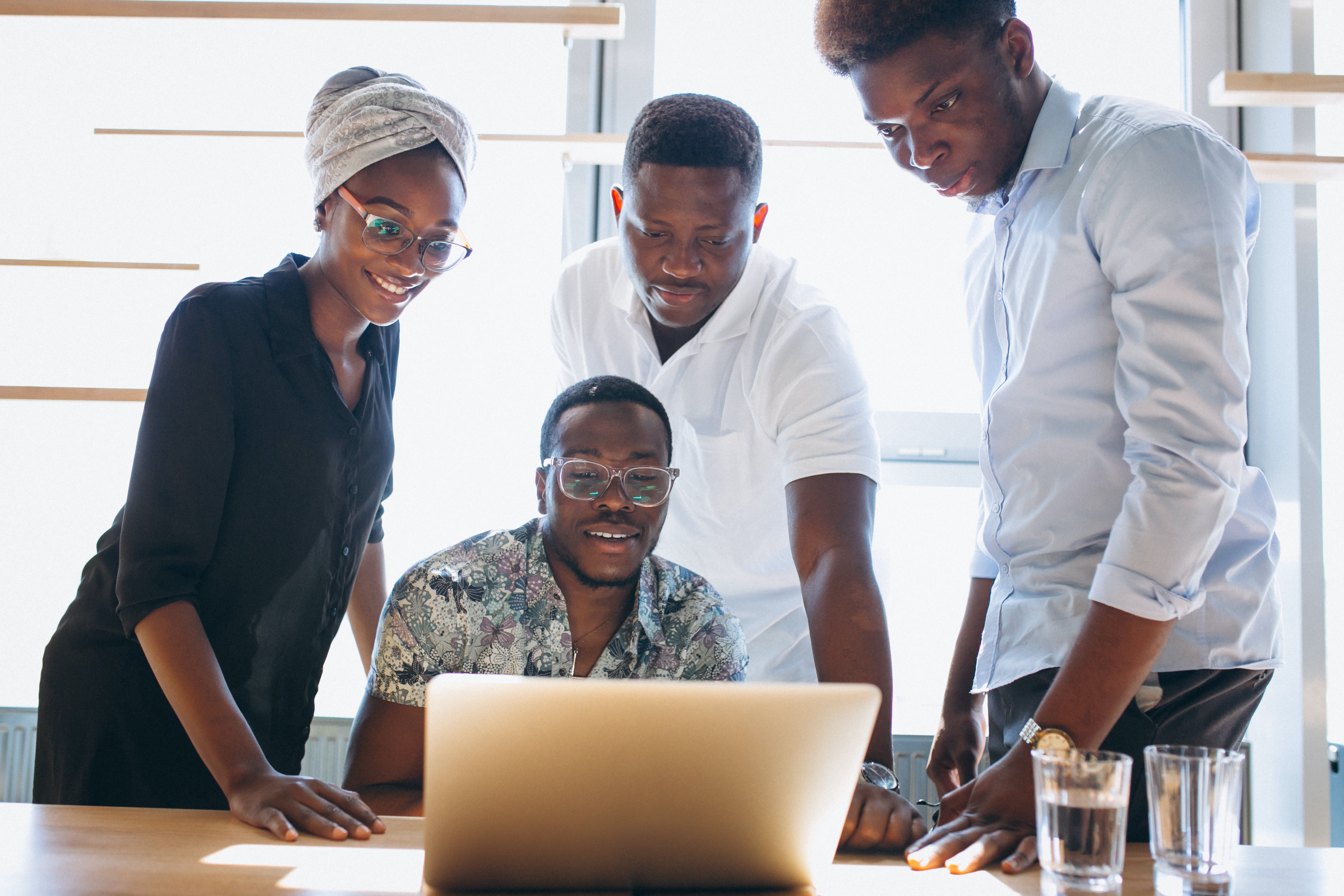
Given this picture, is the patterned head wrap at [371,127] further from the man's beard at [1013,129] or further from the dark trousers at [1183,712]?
the dark trousers at [1183,712]

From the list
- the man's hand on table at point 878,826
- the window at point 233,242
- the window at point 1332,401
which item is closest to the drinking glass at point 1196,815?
the man's hand on table at point 878,826

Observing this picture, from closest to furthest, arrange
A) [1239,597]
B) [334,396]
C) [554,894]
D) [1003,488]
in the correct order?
1. [554,894]
2. [1239,597]
3. [1003,488]
4. [334,396]

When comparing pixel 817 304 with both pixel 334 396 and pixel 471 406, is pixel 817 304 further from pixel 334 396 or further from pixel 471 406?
pixel 471 406

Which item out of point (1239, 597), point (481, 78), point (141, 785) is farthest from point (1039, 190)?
→ point (481, 78)

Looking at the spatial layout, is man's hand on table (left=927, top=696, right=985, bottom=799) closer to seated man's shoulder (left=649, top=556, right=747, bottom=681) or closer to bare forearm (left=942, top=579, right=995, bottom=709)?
bare forearm (left=942, top=579, right=995, bottom=709)

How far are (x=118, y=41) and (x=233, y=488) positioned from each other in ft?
5.65

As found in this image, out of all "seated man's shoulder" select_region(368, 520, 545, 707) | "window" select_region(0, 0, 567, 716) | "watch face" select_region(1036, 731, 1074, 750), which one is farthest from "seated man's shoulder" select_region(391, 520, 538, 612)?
"window" select_region(0, 0, 567, 716)

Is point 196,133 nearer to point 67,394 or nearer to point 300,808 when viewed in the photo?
point 67,394

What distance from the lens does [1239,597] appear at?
4.08 ft

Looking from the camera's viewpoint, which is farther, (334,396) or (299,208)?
(299,208)

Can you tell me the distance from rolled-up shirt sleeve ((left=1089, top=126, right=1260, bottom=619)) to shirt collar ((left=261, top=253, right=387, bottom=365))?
110cm

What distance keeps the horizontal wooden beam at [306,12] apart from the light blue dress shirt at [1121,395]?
3.10 ft

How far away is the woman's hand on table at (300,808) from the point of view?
0.99 meters

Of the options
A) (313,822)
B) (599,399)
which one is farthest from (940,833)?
(599,399)
